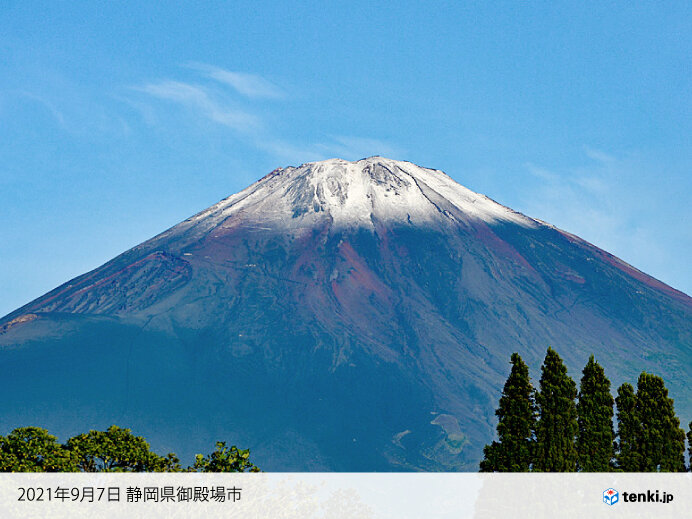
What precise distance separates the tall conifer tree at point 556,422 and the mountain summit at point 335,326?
2963 inches

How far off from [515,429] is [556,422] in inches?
70.8

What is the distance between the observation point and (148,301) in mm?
148125

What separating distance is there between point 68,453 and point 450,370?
105m

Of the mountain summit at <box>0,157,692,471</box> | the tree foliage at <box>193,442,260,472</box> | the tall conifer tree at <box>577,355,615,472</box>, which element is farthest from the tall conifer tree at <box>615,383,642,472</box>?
the mountain summit at <box>0,157,692,471</box>

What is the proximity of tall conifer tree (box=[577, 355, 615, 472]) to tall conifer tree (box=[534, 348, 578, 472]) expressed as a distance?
0.37 metres

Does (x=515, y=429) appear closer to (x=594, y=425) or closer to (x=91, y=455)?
(x=594, y=425)

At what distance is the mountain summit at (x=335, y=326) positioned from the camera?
4737 inches

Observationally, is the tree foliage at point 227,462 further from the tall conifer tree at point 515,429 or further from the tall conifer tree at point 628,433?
the tall conifer tree at point 628,433

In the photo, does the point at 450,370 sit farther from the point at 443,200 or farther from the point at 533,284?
the point at 443,200

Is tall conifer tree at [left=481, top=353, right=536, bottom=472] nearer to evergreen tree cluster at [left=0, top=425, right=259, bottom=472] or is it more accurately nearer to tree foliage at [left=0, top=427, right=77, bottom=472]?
evergreen tree cluster at [left=0, top=425, right=259, bottom=472]

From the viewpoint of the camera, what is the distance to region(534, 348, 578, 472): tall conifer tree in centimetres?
3712
